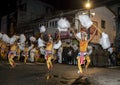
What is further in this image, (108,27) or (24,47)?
(108,27)

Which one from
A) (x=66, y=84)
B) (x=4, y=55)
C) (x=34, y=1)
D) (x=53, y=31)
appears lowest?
(x=66, y=84)

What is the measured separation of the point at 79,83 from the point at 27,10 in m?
42.0

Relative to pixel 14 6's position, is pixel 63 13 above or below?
below

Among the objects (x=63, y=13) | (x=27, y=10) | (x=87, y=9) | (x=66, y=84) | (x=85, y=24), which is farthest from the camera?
(x=27, y=10)

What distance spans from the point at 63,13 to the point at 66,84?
25.4m

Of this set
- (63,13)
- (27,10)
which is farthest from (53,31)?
(27,10)

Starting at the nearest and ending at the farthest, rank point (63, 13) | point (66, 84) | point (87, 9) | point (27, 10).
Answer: point (66, 84)
point (87, 9)
point (63, 13)
point (27, 10)

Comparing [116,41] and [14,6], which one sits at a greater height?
[14,6]

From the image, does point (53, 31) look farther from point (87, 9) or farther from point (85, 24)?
point (85, 24)

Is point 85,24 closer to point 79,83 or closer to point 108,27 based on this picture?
point 79,83

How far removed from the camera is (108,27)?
3819 centimetres

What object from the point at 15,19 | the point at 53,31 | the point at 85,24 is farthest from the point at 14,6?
the point at 85,24

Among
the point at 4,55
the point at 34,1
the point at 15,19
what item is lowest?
the point at 4,55

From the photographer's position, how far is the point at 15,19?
53406mm
